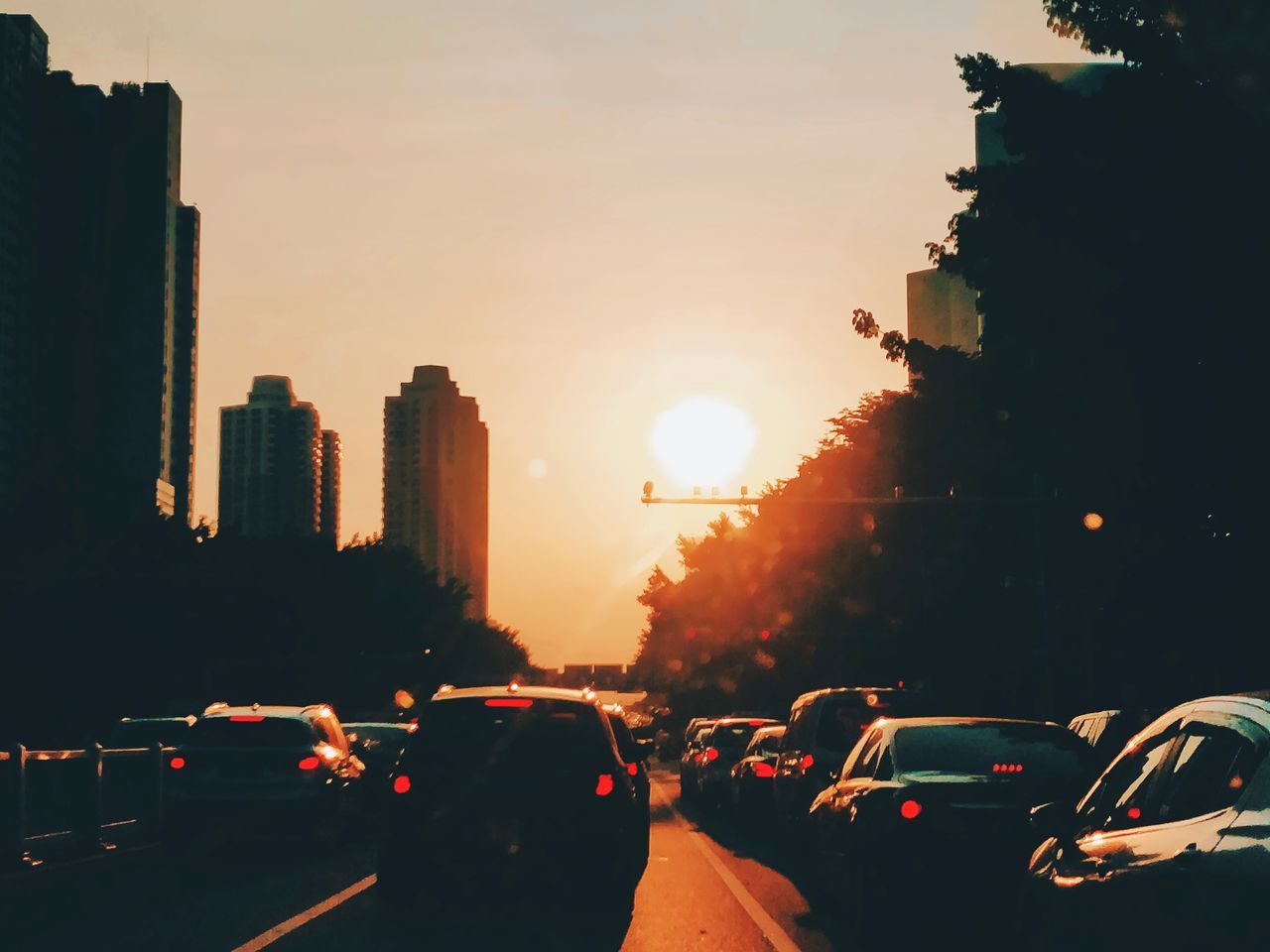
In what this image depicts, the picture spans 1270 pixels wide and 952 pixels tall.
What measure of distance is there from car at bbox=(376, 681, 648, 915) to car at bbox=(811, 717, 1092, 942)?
169cm

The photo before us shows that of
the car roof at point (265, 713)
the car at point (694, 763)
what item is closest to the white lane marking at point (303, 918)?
the car roof at point (265, 713)

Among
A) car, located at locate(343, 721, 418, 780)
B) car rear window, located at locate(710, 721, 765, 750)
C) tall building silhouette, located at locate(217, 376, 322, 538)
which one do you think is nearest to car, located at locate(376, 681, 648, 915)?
car, located at locate(343, 721, 418, 780)

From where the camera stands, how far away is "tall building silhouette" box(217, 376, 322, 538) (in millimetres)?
190250

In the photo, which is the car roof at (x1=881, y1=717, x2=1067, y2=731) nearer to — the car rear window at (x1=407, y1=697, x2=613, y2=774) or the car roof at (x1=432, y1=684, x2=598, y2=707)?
the car rear window at (x1=407, y1=697, x2=613, y2=774)

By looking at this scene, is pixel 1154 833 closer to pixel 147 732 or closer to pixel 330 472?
pixel 147 732

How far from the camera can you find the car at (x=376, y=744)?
81.4 feet

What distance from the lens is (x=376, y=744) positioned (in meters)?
27.4

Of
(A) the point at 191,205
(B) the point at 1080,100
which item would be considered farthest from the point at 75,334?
(B) the point at 1080,100

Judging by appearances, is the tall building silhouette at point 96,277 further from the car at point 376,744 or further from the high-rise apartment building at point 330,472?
the car at point 376,744

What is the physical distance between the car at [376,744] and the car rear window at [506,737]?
335 inches

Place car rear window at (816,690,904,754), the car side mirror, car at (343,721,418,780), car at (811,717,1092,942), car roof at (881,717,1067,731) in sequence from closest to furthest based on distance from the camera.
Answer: the car side mirror → car at (811,717,1092,942) → car roof at (881,717,1067,731) → car rear window at (816,690,904,754) → car at (343,721,418,780)

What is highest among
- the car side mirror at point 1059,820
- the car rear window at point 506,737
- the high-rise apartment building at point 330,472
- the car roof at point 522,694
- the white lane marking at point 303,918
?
the high-rise apartment building at point 330,472

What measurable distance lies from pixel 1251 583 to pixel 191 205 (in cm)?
12157

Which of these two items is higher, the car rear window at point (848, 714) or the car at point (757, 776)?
the car rear window at point (848, 714)
